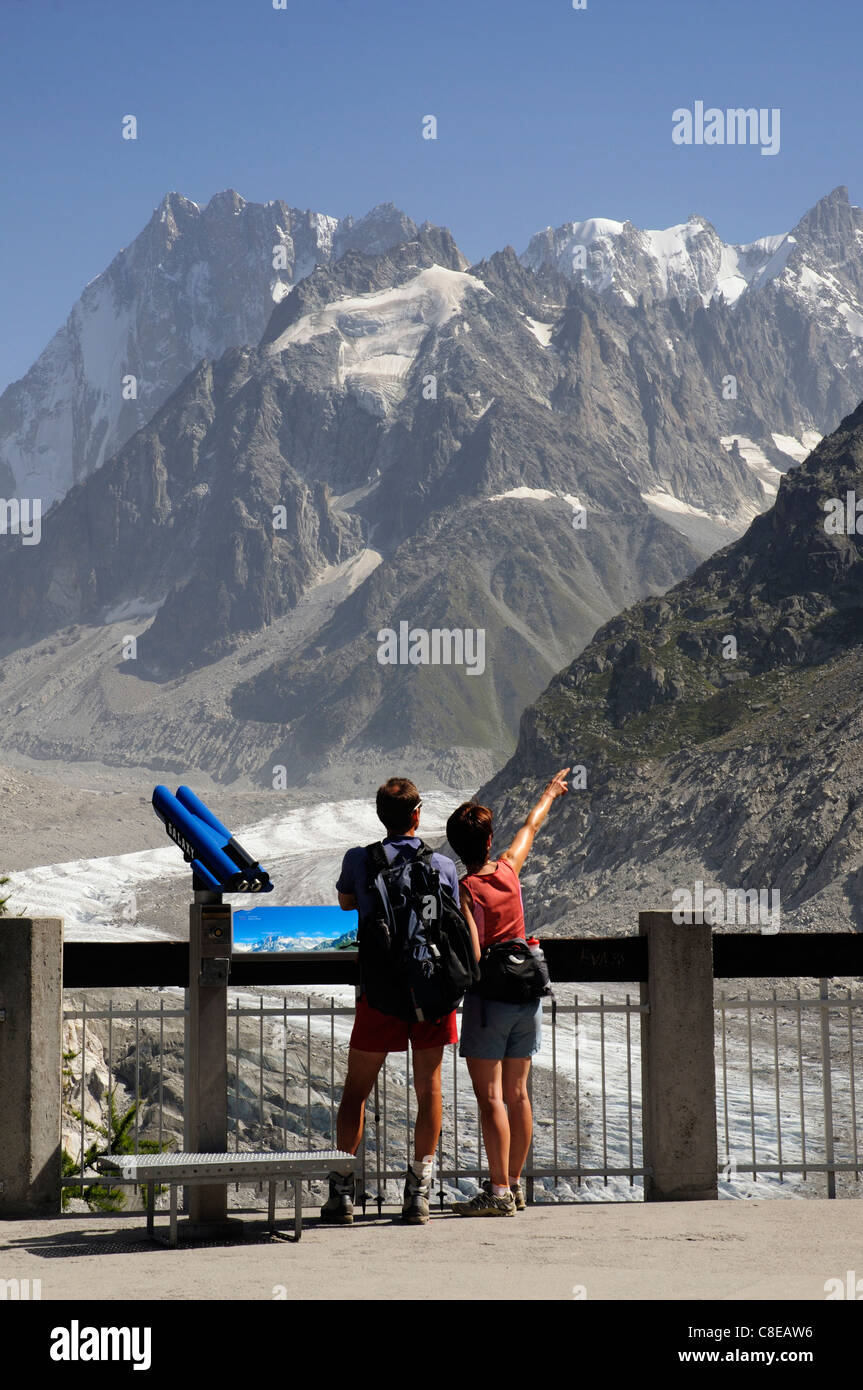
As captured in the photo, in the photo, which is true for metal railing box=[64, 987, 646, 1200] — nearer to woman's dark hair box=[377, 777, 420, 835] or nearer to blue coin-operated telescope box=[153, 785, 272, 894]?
blue coin-operated telescope box=[153, 785, 272, 894]

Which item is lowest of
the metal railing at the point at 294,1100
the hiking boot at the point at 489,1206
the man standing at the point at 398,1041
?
the metal railing at the point at 294,1100

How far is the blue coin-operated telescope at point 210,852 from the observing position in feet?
26.5

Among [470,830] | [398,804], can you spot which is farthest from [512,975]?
[398,804]

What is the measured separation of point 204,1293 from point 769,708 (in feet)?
296

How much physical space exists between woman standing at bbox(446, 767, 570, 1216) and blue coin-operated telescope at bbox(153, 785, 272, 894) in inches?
44.2

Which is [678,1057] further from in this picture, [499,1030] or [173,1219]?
[173,1219]

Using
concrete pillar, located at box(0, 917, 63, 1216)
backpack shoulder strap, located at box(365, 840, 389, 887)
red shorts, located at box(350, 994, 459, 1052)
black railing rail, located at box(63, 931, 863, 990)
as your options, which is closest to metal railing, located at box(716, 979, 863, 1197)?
black railing rail, located at box(63, 931, 863, 990)

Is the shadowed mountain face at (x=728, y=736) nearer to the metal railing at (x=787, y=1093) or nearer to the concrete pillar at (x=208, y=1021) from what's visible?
the metal railing at (x=787, y=1093)

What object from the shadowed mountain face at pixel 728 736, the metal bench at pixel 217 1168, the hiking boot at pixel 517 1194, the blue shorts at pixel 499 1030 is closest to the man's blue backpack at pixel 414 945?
the blue shorts at pixel 499 1030

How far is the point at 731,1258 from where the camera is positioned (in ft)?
24.3

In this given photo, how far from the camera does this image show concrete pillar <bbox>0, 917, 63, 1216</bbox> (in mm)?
8539

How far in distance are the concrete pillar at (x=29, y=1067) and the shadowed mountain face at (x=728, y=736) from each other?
6251cm

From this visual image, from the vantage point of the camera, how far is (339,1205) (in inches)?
330
